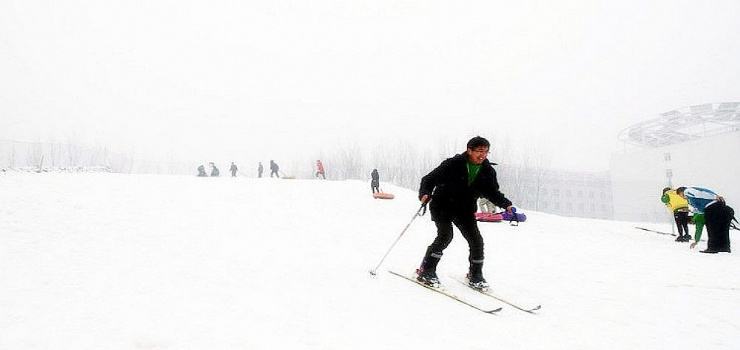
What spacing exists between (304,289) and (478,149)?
241 centimetres

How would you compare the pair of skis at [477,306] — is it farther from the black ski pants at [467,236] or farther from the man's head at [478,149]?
the man's head at [478,149]

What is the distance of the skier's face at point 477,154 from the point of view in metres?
4.38

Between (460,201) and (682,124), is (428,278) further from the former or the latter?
(682,124)

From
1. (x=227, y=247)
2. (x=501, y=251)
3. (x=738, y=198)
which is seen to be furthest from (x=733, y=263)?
(x=738, y=198)

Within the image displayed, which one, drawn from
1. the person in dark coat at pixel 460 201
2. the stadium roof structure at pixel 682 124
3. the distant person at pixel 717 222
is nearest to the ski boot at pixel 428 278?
the person in dark coat at pixel 460 201

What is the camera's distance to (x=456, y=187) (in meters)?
4.48

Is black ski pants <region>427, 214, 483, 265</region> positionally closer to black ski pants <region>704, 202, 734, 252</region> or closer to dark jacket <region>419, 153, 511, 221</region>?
dark jacket <region>419, 153, 511, 221</region>

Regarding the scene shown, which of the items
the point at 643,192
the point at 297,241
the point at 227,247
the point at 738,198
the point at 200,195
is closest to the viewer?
the point at 227,247

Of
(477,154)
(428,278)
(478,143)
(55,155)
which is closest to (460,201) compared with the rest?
(477,154)

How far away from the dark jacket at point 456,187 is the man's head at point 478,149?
9cm

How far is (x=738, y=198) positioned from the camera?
163ft

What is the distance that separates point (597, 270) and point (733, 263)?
9.86 ft

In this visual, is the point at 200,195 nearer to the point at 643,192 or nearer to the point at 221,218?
the point at 221,218

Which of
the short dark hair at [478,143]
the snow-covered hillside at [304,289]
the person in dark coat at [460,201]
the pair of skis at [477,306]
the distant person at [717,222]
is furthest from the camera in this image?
the distant person at [717,222]
